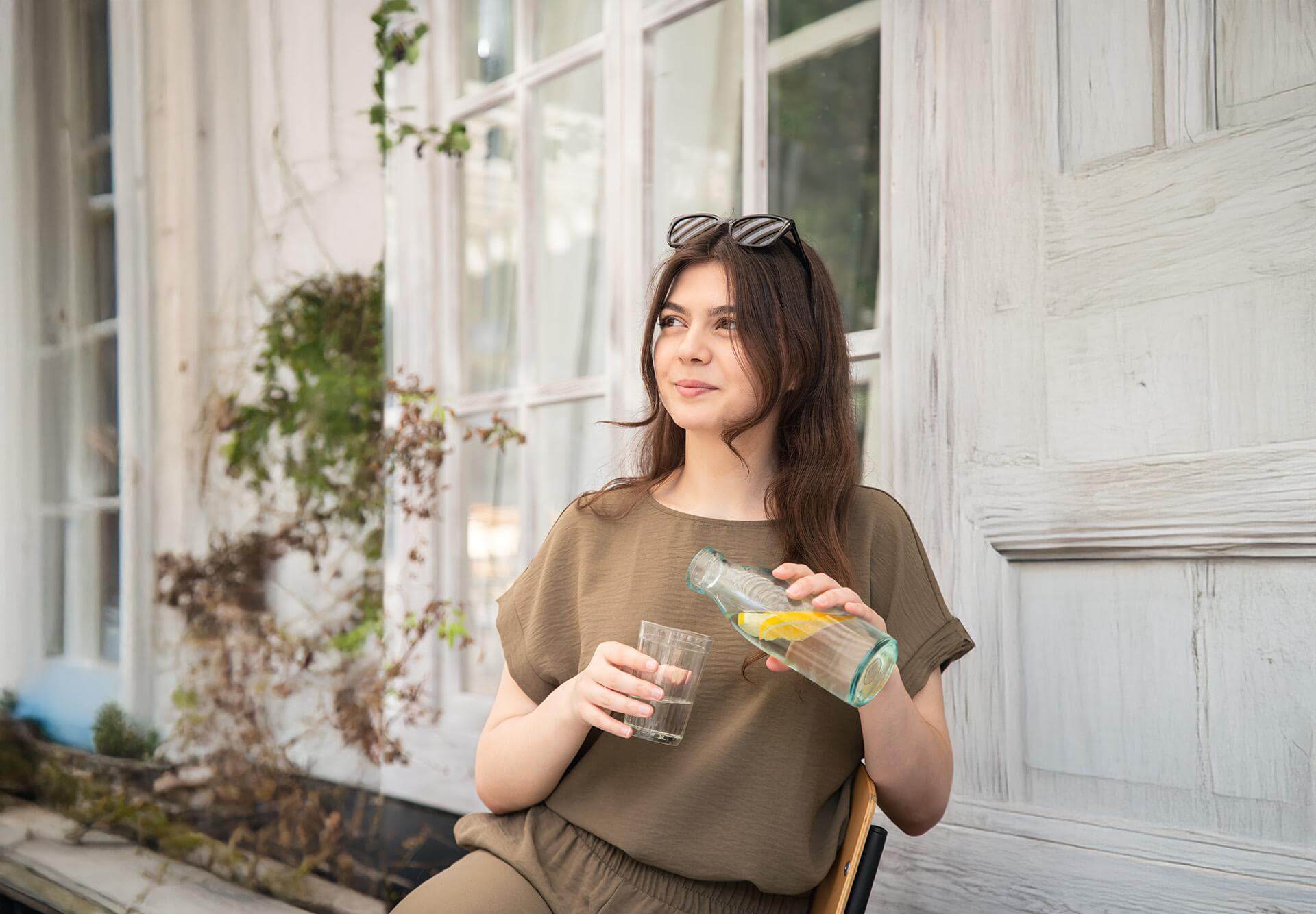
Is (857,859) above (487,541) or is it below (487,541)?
→ below

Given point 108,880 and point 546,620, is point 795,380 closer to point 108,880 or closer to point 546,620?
point 546,620

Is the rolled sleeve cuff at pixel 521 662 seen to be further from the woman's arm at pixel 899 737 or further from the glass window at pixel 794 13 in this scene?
the glass window at pixel 794 13

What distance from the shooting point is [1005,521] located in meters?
1.52

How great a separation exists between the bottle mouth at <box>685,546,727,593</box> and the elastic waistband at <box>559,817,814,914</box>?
1.18ft

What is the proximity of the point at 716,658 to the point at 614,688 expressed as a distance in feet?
0.64

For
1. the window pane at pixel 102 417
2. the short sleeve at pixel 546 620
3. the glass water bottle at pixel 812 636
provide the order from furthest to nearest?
the window pane at pixel 102 417 < the short sleeve at pixel 546 620 < the glass water bottle at pixel 812 636

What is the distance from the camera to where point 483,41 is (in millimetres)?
2746

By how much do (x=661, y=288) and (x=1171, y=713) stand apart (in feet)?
2.89

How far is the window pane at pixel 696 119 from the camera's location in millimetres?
2211

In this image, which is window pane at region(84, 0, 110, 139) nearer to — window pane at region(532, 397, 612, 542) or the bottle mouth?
window pane at region(532, 397, 612, 542)

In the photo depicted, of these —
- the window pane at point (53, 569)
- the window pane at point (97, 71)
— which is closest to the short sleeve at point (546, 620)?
the window pane at point (53, 569)

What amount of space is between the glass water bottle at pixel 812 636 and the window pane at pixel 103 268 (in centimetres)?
232

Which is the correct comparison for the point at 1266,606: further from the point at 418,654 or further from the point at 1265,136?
the point at 418,654

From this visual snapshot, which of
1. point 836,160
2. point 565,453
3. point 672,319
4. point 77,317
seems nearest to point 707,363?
point 672,319
